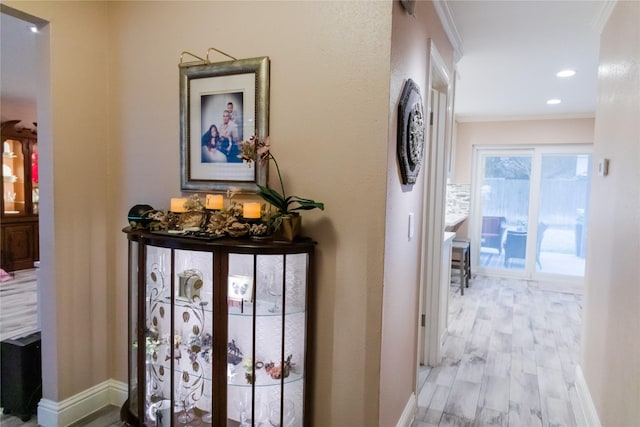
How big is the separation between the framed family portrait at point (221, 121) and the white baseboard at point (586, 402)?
2.19 metres

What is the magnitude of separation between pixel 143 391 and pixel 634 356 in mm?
2183

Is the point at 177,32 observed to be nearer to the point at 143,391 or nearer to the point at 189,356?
the point at 189,356

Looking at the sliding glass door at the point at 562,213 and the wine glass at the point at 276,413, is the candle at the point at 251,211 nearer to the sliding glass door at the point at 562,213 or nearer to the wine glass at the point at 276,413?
the wine glass at the point at 276,413

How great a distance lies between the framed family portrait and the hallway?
5.86 feet

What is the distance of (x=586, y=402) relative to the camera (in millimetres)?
2475

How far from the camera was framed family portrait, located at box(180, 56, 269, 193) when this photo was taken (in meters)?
1.96

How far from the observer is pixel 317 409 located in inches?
75.6

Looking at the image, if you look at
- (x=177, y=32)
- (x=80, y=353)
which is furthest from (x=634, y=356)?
(x=80, y=353)

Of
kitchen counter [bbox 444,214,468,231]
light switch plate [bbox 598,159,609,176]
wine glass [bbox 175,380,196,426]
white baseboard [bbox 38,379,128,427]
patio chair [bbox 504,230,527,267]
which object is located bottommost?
white baseboard [bbox 38,379,128,427]

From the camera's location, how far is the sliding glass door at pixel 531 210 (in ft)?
19.3

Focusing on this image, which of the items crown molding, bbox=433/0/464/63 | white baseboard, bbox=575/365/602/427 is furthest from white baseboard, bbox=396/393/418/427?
crown molding, bbox=433/0/464/63

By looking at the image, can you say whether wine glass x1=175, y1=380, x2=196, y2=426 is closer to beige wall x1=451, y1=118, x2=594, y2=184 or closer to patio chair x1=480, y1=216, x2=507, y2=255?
beige wall x1=451, y1=118, x2=594, y2=184

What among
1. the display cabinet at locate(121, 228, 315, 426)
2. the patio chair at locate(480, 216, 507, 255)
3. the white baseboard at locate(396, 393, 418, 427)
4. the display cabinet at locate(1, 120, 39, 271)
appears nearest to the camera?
the display cabinet at locate(121, 228, 315, 426)

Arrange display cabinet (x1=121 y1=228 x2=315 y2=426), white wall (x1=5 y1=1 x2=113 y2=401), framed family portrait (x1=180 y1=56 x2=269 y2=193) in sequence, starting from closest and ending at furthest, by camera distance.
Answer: display cabinet (x1=121 y1=228 x2=315 y2=426) → framed family portrait (x1=180 y1=56 x2=269 y2=193) → white wall (x1=5 y1=1 x2=113 y2=401)
